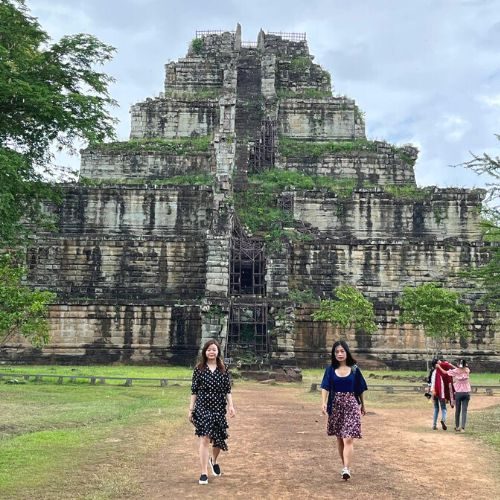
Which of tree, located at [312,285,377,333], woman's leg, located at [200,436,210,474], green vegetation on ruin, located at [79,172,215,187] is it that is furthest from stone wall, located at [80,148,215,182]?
woman's leg, located at [200,436,210,474]

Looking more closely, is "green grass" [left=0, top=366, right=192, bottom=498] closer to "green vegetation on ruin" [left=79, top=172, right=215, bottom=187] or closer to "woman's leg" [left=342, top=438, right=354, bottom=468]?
"woman's leg" [left=342, top=438, right=354, bottom=468]

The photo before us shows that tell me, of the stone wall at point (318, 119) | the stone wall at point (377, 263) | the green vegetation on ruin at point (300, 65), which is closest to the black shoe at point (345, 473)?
the stone wall at point (377, 263)

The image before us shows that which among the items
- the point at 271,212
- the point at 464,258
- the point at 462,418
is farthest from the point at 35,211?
the point at 464,258

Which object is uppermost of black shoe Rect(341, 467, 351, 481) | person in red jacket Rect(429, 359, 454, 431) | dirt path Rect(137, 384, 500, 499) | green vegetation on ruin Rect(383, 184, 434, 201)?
green vegetation on ruin Rect(383, 184, 434, 201)

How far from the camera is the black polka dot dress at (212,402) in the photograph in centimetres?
809

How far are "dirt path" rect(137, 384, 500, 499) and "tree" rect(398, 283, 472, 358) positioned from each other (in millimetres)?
12143

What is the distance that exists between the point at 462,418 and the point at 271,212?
75.8 ft

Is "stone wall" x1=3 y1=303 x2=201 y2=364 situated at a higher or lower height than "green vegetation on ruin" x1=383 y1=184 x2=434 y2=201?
lower

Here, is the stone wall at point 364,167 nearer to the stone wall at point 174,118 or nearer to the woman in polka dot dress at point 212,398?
the stone wall at point 174,118

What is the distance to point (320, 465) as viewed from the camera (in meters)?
9.20

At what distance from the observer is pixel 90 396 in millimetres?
18047

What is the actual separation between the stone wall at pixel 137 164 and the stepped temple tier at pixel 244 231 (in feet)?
0.30

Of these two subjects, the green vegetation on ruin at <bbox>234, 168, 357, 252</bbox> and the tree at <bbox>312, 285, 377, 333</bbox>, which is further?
the green vegetation on ruin at <bbox>234, 168, 357, 252</bbox>

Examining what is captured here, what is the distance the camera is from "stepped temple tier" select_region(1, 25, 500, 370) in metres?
29.2
